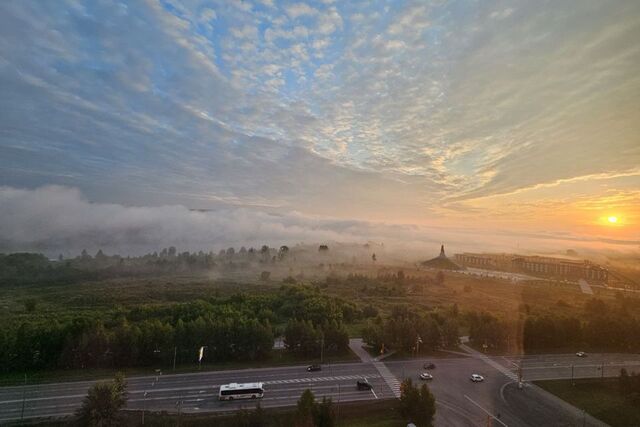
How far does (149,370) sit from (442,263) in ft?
492

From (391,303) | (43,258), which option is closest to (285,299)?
(391,303)

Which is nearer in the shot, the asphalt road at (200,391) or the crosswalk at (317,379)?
the asphalt road at (200,391)

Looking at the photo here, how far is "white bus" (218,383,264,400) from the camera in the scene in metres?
34.5

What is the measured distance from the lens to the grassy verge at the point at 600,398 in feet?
109

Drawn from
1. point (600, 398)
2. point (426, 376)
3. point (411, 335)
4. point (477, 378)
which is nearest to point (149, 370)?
point (426, 376)

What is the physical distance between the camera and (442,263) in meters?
169

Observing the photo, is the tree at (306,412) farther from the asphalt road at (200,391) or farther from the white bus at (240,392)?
the white bus at (240,392)

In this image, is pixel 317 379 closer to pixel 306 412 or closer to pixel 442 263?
pixel 306 412

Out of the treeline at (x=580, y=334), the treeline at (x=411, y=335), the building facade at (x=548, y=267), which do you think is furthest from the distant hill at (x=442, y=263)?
the treeline at (x=411, y=335)

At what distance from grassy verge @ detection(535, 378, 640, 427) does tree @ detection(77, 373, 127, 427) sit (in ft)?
143

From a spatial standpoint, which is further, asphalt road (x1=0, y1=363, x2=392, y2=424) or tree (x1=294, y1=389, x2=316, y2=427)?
asphalt road (x1=0, y1=363, x2=392, y2=424)

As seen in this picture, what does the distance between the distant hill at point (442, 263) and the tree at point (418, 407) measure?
467ft

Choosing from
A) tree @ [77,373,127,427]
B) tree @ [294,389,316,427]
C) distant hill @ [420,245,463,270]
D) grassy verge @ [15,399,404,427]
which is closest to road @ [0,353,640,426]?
grassy verge @ [15,399,404,427]

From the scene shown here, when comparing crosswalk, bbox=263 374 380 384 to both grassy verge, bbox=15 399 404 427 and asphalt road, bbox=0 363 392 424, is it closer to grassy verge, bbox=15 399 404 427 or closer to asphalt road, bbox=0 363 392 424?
asphalt road, bbox=0 363 392 424
